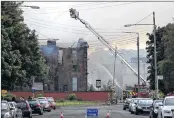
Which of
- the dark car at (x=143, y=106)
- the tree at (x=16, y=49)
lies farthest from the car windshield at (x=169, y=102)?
the dark car at (x=143, y=106)

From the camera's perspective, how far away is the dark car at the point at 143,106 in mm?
45938

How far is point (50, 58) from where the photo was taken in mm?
118500

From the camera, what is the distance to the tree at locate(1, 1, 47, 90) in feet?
123

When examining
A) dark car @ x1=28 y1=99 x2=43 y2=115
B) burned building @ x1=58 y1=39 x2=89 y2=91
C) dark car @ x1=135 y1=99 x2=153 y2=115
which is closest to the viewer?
dark car @ x1=135 y1=99 x2=153 y2=115

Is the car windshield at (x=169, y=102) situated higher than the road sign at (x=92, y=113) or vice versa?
the car windshield at (x=169, y=102)

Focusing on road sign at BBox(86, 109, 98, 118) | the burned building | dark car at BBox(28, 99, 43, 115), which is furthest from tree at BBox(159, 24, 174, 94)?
the burned building

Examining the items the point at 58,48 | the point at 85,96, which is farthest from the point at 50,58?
the point at 85,96

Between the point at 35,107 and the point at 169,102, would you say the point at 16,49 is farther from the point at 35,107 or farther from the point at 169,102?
the point at 169,102

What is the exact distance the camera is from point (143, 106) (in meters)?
46.2

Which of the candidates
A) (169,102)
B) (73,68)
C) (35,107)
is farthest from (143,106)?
(73,68)

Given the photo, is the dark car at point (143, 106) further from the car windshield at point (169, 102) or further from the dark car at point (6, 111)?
the dark car at point (6, 111)

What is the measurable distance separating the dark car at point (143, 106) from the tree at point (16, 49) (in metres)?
10.8

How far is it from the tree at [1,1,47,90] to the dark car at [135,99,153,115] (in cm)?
1085

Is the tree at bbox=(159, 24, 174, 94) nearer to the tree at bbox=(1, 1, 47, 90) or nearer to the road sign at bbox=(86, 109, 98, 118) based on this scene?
the tree at bbox=(1, 1, 47, 90)
